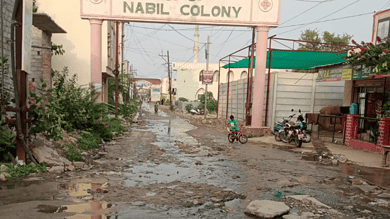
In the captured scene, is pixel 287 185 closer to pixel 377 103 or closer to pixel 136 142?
pixel 136 142

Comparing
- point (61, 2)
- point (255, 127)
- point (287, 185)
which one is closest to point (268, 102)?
point (255, 127)

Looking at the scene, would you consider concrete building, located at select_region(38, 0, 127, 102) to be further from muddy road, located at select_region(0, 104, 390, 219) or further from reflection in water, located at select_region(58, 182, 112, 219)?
reflection in water, located at select_region(58, 182, 112, 219)

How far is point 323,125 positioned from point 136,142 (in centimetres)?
886

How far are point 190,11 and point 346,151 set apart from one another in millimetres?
9008

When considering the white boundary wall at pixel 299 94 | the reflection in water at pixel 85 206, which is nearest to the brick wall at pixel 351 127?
the white boundary wall at pixel 299 94

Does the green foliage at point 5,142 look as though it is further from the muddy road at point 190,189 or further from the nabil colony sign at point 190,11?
the nabil colony sign at point 190,11

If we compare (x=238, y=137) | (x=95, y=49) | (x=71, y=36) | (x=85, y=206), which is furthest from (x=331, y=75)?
(x=71, y=36)

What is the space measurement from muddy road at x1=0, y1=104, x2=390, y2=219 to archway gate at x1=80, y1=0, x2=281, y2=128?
647 centimetres

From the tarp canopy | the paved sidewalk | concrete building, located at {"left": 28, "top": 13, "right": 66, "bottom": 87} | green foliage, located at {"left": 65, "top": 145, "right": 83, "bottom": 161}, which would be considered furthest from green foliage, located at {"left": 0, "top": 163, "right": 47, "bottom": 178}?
the tarp canopy

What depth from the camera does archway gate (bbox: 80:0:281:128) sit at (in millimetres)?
13406

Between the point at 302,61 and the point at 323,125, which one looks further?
the point at 302,61

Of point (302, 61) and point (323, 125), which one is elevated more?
point (302, 61)

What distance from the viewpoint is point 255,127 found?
1461 cm

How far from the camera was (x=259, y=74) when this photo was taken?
1432 cm
